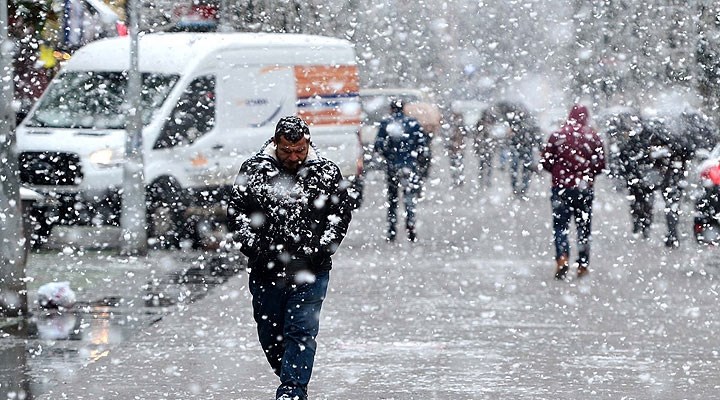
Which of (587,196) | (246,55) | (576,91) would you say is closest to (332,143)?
(246,55)

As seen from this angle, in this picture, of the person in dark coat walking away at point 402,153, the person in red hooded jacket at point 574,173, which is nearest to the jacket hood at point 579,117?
the person in red hooded jacket at point 574,173

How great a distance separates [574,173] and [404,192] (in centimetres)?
462

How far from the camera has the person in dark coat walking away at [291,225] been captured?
7840mm

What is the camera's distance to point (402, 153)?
19406mm

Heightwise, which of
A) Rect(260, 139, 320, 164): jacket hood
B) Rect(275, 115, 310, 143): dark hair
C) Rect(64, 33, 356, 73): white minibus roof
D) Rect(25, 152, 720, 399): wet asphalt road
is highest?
Rect(275, 115, 310, 143): dark hair

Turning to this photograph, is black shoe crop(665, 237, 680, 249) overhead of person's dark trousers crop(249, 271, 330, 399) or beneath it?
beneath

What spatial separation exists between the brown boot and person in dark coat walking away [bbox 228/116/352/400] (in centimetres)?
709

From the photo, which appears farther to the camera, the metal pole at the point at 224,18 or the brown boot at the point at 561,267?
the metal pole at the point at 224,18

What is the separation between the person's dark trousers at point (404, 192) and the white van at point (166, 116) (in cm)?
137

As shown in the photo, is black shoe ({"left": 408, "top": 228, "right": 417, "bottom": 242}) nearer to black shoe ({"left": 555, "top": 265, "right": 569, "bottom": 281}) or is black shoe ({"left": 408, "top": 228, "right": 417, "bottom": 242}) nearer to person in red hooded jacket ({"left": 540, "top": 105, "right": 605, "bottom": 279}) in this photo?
person in red hooded jacket ({"left": 540, "top": 105, "right": 605, "bottom": 279})

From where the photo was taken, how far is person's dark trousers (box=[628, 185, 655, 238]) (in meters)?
19.2

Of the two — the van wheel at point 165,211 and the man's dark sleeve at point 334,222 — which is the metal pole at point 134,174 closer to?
the van wheel at point 165,211

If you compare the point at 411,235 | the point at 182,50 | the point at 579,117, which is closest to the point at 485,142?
the point at 411,235

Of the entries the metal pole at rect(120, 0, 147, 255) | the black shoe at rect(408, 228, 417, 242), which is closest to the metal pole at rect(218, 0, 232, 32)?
the black shoe at rect(408, 228, 417, 242)
